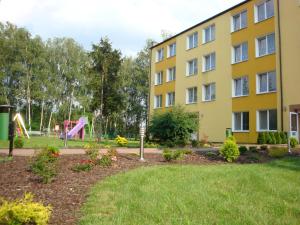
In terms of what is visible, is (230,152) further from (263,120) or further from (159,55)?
(159,55)

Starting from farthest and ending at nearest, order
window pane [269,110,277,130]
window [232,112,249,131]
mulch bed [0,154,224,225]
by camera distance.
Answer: window [232,112,249,131]
window pane [269,110,277,130]
mulch bed [0,154,224,225]

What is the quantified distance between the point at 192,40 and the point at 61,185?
3266cm

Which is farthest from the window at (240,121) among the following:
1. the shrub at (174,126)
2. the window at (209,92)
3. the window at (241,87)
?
the shrub at (174,126)

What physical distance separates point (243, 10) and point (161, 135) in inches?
595

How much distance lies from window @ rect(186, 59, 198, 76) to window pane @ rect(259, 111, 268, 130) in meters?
10.1

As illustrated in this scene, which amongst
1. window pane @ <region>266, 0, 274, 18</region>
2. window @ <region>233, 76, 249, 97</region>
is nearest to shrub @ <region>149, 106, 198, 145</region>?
window @ <region>233, 76, 249, 97</region>

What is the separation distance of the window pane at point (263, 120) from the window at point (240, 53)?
488 cm

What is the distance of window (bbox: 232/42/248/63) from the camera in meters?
30.9

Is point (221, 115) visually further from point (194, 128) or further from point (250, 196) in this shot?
point (250, 196)

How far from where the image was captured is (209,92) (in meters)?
34.9

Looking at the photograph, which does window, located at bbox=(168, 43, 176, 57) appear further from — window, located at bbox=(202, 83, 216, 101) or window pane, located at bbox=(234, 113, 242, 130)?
window pane, located at bbox=(234, 113, 242, 130)

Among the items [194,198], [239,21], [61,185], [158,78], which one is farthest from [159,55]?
[194,198]

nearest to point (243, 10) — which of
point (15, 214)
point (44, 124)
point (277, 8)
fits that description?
point (277, 8)

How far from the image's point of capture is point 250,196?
6.86 metres
